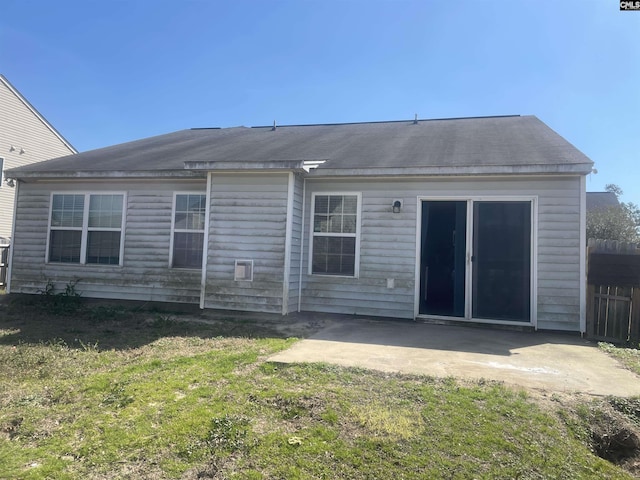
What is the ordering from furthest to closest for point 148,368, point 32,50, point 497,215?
point 32,50, point 497,215, point 148,368

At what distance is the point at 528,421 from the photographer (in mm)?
3205

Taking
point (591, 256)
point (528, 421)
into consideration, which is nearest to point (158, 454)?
point (528, 421)

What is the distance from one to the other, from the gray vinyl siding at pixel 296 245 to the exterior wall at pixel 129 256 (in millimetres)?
Answer: 2090

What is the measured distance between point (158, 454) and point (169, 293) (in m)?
6.42

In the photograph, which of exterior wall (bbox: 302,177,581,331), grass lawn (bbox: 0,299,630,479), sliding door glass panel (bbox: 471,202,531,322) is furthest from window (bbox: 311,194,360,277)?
grass lawn (bbox: 0,299,630,479)

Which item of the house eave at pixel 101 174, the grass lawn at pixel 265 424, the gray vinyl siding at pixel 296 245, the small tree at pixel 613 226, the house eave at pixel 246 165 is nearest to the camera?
the grass lawn at pixel 265 424

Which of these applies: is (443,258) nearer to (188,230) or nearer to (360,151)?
(360,151)

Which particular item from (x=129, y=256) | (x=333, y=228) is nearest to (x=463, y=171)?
(x=333, y=228)

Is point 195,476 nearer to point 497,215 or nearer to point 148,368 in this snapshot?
point 148,368

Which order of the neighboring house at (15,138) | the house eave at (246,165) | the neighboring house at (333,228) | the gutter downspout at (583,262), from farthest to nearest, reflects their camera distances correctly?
the neighboring house at (15,138), the house eave at (246,165), the neighboring house at (333,228), the gutter downspout at (583,262)

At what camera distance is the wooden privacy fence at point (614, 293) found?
669cm

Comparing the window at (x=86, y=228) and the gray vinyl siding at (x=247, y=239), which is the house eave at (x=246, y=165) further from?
the window at (x=86, y=228)

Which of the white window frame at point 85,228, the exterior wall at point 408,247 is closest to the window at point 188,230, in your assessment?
the white window frame at point 85,228

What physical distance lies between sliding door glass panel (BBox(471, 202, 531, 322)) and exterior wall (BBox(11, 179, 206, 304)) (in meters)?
5.40
